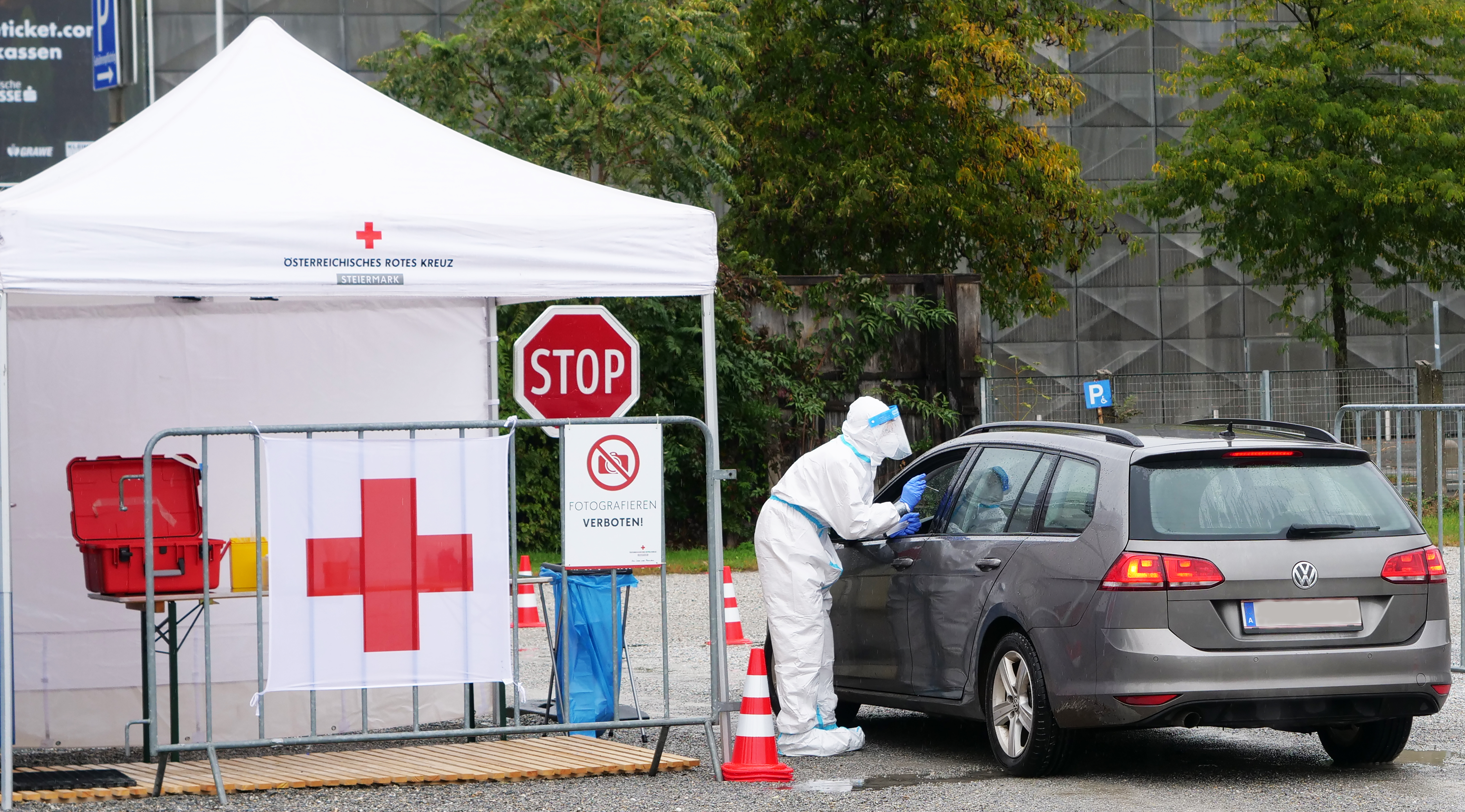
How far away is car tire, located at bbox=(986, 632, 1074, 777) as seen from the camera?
757cm

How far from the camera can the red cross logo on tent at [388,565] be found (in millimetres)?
7359

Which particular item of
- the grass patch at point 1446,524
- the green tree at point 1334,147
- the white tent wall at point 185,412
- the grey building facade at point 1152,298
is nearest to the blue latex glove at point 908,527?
the white tent wall at point 185,412

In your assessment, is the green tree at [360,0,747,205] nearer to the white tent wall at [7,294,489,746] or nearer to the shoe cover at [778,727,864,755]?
the white tent wall at [7,294,489,746]

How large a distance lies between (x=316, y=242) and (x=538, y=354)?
420 cm

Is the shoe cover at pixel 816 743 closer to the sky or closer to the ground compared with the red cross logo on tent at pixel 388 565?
closer to the ground

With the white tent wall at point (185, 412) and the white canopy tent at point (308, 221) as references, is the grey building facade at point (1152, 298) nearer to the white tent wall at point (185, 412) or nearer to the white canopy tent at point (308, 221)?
the white tent wall at point (185, 412)

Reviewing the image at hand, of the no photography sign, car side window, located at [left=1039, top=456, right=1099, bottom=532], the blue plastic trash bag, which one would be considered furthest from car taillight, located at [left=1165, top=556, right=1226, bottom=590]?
the blue plastic trash bag

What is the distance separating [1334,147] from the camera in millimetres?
28328

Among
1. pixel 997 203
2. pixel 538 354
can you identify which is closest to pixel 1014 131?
pixel 997 203

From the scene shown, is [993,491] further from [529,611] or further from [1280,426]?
[529,611]

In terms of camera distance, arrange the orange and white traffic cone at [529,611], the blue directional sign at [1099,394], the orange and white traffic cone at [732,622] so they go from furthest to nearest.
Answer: the blue directional sign at [1099,394]
the orange and white traffic cone at [529,611]
the orange and white traffic cone at [732,622]

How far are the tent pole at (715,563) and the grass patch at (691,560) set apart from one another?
35.6ft

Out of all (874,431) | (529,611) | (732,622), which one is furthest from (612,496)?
(529,611)

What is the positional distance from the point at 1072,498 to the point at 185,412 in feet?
15.3
